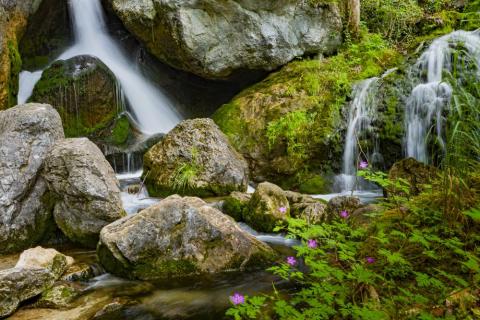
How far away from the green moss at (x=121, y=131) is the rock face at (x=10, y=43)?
202 cm

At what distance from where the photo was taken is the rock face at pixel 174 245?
4234mm

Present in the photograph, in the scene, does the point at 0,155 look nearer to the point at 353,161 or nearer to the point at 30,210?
the point at 30,210

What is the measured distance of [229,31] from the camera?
9.17 m

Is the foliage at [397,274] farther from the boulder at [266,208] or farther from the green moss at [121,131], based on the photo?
the green moss at [121,131]

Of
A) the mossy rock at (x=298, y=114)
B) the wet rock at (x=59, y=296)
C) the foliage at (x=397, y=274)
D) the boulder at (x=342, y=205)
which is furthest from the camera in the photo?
the mossy rock at (x=298, y=114)

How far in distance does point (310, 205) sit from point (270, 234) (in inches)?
27.0

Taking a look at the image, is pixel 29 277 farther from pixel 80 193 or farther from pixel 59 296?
pixel 80 193

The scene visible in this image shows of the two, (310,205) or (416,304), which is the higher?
(416,304)

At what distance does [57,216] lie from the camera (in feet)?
16.9

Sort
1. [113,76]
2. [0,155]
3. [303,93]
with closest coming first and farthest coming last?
[0,155] → [303,93] → [113,76]

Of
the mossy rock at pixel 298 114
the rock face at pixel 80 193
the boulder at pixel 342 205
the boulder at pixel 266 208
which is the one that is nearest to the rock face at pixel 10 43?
the rock face at pixel 80 193

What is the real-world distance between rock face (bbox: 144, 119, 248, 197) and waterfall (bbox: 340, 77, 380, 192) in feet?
6.44

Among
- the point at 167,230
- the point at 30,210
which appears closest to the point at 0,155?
the point at 30,210

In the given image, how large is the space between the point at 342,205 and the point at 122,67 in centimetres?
736
